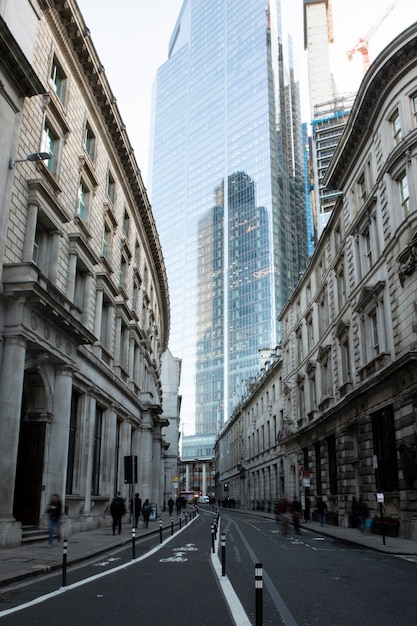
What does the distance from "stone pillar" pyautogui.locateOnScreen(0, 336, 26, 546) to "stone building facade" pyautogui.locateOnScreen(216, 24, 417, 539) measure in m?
13.5

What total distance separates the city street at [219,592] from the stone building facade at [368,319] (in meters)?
9.21

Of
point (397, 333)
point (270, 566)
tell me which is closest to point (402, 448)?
point (397, 333)

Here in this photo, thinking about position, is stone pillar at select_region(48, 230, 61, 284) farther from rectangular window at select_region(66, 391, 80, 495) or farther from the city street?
the city street

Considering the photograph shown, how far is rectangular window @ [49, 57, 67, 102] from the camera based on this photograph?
24.7 metres

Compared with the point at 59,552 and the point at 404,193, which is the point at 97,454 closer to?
the point at 59,552

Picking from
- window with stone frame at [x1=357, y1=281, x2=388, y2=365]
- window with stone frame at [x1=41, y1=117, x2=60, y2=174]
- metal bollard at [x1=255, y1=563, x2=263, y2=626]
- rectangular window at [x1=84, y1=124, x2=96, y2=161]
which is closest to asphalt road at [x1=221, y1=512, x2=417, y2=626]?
metal bollard at [x1=255, y1=563, x2=263, y2=626]

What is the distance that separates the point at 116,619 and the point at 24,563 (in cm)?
658

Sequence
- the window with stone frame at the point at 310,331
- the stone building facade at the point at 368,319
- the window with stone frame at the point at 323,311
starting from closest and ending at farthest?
1. the stone building facade at the point at 368,319
2. the window with stone frame at the point at 323,311
3. the window with stone frame at the point at 310,331

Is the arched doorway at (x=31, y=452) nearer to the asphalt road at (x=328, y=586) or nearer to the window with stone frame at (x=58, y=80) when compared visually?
the asphalt road at (x=328, y=586)

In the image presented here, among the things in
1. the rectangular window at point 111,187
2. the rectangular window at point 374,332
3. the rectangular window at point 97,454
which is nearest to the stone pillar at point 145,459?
the rectangular window at point 97,454

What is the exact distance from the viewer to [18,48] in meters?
18.5

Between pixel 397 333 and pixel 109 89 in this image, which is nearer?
pixel 397 333

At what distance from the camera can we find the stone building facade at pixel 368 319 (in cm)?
2382

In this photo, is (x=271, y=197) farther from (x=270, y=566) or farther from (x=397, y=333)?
(x=270, y=566)
